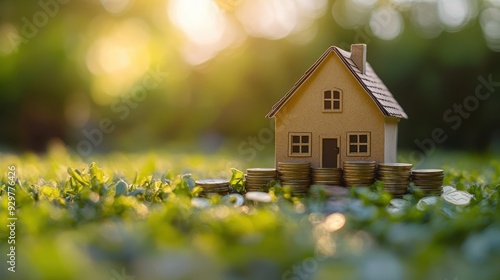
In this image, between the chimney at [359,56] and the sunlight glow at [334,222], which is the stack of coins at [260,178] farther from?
the sunlight glow at [334,222]

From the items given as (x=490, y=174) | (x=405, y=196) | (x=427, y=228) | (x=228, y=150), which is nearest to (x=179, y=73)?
(x=228, y=150)

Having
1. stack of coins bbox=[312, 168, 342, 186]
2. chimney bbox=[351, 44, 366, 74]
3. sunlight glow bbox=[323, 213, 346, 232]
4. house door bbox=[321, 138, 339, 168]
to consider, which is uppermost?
chimney bbox=[351, 44, 366, 74]

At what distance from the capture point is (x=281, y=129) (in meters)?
6.43

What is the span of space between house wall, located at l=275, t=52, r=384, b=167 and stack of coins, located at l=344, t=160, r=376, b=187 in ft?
0.90

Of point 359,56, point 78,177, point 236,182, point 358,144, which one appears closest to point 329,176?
point 358,144

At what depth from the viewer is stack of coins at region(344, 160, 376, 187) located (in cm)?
598

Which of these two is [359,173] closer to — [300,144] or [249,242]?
[300,144]

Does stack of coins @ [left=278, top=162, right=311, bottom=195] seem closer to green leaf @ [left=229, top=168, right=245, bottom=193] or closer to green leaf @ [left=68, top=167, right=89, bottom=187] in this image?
green leaf @ [left=229, top=168, right=245, bottom=193]

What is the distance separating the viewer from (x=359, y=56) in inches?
264

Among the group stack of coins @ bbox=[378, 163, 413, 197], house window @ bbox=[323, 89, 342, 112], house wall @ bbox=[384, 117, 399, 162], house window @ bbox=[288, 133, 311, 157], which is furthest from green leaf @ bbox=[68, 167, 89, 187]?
house wall @ bbox=[384, 117, 399, 162]

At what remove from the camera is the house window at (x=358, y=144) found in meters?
6.29

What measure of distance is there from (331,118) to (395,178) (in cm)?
93

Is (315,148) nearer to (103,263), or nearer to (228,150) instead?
(103,263)

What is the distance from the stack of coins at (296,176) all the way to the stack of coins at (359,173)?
404 mm
